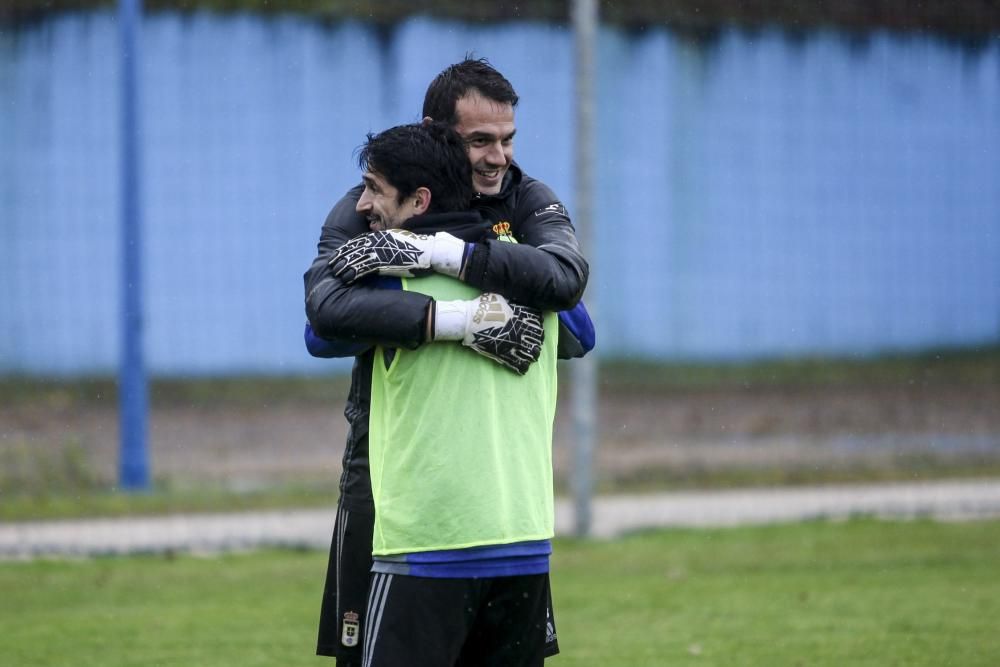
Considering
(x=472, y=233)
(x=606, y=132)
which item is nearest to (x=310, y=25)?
(x=606, y=132)

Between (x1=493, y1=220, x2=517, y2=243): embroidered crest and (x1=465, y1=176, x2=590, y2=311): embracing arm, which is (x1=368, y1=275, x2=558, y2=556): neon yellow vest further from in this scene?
(x1=493, y1=220, x2=517, y2=243): embroidered crest

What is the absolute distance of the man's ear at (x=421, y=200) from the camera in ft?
10.7

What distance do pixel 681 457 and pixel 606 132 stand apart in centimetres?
242

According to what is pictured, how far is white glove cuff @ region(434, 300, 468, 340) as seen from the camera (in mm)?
3107

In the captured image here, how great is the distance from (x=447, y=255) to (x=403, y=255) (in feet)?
0.31

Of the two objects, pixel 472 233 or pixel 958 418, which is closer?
pixel 472 233

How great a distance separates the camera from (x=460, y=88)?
11.9 ft

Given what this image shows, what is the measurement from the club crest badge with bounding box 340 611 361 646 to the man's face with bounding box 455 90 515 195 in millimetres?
1120

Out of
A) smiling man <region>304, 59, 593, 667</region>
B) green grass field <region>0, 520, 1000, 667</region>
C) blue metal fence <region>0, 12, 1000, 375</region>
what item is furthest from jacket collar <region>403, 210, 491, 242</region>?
blue metal fence <region>0, 12, 1000, 375</region>

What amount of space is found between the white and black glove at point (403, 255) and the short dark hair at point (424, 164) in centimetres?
13

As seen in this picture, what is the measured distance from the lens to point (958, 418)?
1062 cm

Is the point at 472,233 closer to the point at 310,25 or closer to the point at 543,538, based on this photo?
the point at 543,538

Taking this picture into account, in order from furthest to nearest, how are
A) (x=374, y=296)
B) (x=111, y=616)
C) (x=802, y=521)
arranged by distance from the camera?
(x=802, y=521)
(x=111, y=616)
(x=374, y=296)

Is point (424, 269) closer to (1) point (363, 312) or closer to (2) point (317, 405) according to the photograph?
(1) point (363, 312)
